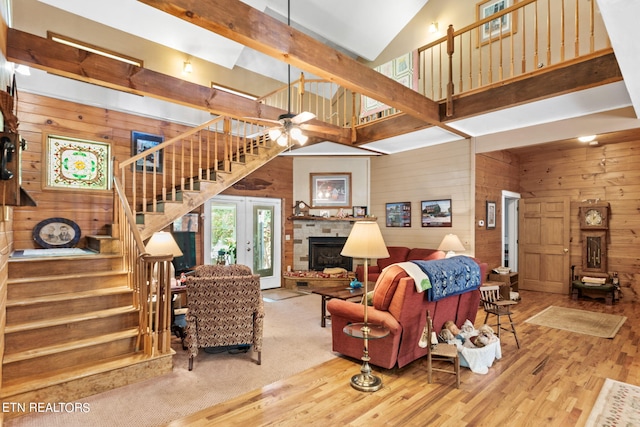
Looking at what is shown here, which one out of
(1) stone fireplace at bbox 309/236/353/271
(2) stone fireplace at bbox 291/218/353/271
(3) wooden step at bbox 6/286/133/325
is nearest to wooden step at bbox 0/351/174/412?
(3) wooden step at bbox 6/286/133/325

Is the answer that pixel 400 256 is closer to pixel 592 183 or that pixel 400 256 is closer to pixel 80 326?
pixel 592 183

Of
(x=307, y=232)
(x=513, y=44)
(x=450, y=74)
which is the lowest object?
(x=307, y=232)

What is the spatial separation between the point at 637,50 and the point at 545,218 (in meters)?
5.14

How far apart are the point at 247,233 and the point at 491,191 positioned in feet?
16.5

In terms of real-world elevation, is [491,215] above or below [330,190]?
below

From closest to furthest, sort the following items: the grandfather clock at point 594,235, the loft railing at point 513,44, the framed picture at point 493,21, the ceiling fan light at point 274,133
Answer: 1. the ceiling fan light at point 274,133
2. the loft railing at point 513,44
3. the framed picture at point 493,21
4. the grandfather clock at point 594,235

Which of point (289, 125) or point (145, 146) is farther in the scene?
point (145, 146)

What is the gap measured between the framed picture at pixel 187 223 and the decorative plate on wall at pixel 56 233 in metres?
1.48

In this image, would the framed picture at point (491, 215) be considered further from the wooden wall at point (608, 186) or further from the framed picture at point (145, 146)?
the framed picture at point (145, 146)

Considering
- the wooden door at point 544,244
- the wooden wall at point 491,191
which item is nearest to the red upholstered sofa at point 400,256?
the wooden wall at point 491,191

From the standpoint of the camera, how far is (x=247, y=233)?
7.11m

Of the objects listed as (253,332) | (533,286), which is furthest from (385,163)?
(253,332)

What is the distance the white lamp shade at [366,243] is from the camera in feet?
9.53

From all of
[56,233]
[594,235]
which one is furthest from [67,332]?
[594,235]
